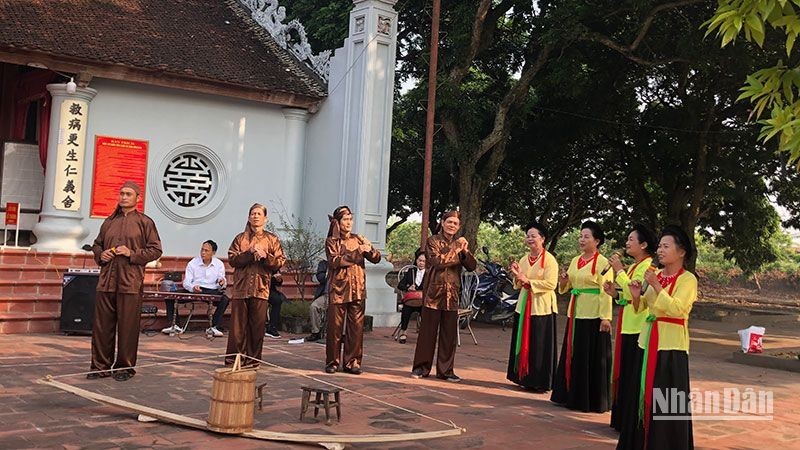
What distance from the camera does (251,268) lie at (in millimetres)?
7574

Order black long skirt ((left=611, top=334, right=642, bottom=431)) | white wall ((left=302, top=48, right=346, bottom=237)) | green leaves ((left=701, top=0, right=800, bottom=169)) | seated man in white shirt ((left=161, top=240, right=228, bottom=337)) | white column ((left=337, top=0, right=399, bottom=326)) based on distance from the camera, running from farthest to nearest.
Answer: white wall ((left=302, top=48, right=346, bottom=237)) < white column ((left=337, top=0, right=399, bottom=326)) < seated man in white shirt ((left=161, top=240, right=228, bottom=337)) < black long skirt ((left=611, top=334, right=642, bottom=431)) < green leaves ((left=701, top=0, right=800, bottom=169))

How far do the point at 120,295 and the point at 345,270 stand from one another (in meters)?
2.23

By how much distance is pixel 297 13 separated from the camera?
696 inches

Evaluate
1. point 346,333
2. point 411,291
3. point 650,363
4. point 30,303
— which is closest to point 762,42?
point 650,363

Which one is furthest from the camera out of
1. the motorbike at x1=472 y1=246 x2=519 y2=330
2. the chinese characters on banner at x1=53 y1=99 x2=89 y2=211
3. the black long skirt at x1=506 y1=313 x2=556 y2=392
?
the motorbike at x1=472 y1=246 x2=519 y2=330

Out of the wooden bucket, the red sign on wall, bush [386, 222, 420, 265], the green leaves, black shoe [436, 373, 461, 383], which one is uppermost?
bush [386, 222, 420, 265]

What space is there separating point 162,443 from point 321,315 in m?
5.38

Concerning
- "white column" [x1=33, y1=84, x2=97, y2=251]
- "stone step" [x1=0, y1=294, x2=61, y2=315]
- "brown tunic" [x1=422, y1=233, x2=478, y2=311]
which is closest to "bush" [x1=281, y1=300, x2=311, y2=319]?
"stone step" [x1=0, y1=294, x2=61, y2=315]

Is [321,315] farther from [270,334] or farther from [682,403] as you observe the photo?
[682,403]

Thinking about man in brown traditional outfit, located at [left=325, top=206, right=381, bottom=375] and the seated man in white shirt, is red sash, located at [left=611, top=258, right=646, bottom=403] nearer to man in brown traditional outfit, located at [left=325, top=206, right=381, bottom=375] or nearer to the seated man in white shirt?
man in brown traditional outfit, located at [left=325, top=206, right=381, bottom=375]

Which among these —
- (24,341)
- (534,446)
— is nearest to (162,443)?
(534,446)

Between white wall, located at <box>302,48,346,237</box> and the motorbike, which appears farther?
white wall, located at <box>302,48,346,237</box>

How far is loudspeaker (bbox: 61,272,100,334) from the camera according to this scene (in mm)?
9422

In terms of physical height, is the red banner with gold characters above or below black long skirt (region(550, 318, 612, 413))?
above
